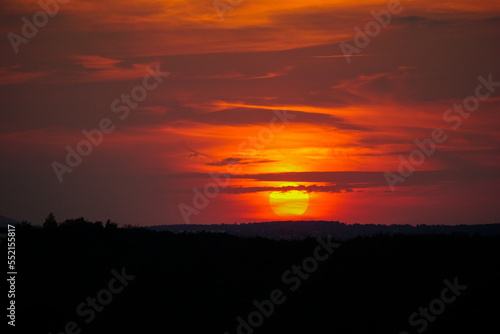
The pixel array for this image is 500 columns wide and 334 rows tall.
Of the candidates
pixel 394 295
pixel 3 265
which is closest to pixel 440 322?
pixel 394 295

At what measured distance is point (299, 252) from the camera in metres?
34.4

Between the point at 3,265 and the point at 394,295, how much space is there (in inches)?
854

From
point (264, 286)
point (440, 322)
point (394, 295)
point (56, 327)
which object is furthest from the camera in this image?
point (264, 286)

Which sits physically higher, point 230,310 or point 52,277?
point 52,277

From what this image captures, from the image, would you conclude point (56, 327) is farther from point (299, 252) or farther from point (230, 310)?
point (299, 252)

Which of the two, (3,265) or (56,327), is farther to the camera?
(3,265)

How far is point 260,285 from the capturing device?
31.7 meters

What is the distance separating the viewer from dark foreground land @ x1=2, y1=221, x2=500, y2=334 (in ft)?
87.1

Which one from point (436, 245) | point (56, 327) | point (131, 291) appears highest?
point (436, 245)

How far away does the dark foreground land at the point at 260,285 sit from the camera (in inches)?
1046

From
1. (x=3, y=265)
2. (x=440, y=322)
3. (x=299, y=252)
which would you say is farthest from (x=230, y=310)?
(x=3, y=265)

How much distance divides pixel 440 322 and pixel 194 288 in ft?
42.9

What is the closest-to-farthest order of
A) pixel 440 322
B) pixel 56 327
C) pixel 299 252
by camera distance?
1. pixel 440 322
2. pixel 56 327
3. pixel 299 252

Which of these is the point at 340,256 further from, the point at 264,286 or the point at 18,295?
the point at 18,295
